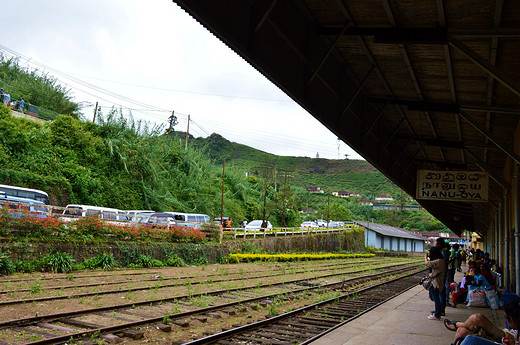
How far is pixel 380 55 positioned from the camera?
7434 mm

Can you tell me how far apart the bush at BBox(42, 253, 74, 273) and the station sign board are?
12792mm

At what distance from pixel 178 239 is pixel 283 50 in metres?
19.9

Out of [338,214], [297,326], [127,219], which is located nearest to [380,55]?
[297,326]

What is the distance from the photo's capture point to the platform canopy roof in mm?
5492

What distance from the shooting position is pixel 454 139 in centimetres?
1225

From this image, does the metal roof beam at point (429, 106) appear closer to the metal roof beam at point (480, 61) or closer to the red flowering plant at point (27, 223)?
the metal roof beam at point (480, 61)

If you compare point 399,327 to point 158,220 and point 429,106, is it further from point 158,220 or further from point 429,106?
point 158,220

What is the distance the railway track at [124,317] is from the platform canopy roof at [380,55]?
16.3 ft

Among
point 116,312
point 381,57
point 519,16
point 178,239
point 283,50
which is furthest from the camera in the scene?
point 178,239

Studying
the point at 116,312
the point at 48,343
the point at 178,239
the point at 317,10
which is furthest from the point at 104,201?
the point at 317,10

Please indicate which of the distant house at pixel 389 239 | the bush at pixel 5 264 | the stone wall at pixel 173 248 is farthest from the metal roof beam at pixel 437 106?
the distant house at pixel 389 239

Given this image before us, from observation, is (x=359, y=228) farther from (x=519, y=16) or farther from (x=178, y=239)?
(x=519, y=16)

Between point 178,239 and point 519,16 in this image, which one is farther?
point 178,239

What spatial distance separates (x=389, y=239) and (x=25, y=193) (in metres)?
57.3
